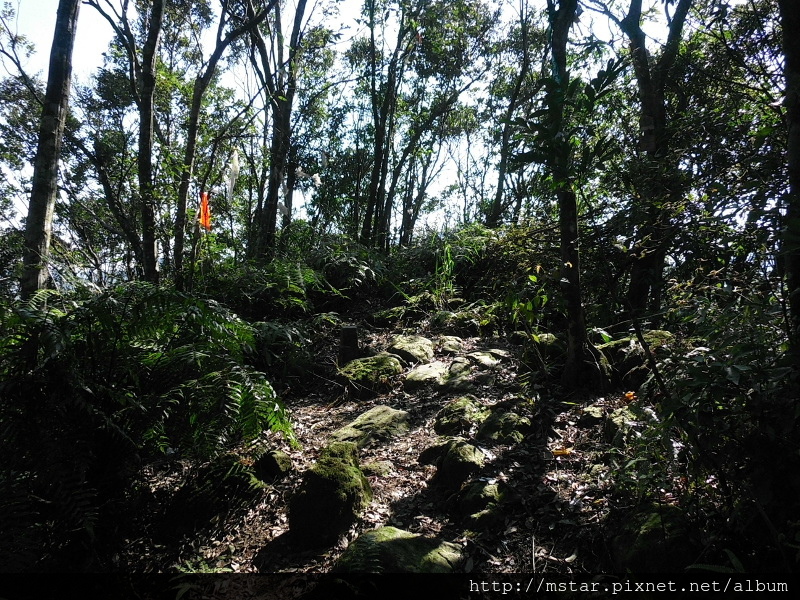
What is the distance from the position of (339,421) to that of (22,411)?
2.55 meters

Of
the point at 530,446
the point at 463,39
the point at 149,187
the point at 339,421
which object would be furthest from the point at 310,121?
the point at 530,446

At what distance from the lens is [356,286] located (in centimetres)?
767

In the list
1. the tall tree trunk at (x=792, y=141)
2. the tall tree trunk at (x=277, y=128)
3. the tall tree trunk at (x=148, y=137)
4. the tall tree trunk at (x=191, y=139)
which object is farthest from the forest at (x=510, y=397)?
the tall tree trunk at (x=277, y=128)

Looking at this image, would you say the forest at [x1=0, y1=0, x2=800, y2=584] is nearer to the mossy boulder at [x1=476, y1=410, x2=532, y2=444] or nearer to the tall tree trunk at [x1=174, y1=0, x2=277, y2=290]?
the mossy boulder at [x1=476, y1=410, x2=532, y2=444]

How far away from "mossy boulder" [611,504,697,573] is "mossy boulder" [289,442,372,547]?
1436 mm

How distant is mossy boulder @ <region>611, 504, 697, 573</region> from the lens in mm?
1963

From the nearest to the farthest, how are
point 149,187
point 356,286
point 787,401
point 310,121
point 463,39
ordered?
point 787,401, point 149,187, point 356,286, point 463,39, point 310,121

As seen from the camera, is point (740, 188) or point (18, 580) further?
point (740, 188)

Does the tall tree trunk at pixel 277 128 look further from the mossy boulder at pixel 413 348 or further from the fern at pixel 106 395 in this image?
the fern at pixel 106 395

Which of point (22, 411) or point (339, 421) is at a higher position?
point (22, 411)

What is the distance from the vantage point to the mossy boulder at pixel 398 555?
2.17m

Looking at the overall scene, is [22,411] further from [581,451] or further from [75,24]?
[75,24]

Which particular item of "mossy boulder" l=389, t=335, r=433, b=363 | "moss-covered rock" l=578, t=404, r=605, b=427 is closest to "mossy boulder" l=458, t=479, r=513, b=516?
"moss-covered rock" l=578, t=404, r=605, b=427

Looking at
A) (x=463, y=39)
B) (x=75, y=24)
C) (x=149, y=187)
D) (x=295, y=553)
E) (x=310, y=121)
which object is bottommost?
(x=295, y=553)
